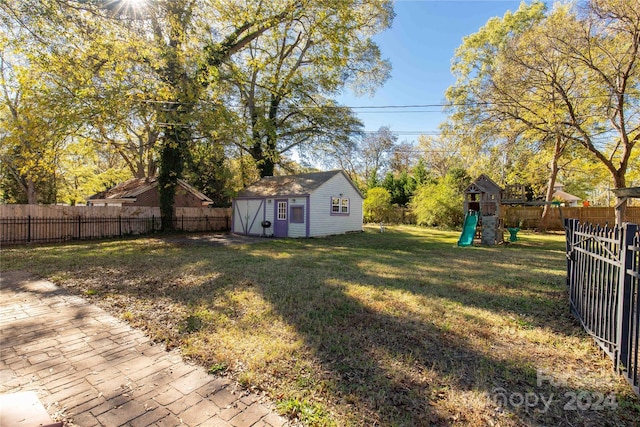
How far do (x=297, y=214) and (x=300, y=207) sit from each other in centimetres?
41

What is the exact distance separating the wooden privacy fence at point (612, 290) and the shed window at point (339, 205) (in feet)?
41.7

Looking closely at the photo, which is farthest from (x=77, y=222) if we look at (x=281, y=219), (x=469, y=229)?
(x=469, y=229)

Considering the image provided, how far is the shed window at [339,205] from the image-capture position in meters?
16.5

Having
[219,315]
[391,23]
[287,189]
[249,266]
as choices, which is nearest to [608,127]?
[391,23]

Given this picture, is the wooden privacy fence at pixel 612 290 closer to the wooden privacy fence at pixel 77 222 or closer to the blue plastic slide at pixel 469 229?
the blue plastic slide at pixel 469 229

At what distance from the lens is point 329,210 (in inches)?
635

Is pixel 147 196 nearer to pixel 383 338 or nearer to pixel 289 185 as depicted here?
pixel 289 185

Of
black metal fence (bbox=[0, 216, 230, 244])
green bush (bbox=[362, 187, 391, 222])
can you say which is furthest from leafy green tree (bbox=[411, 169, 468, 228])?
black metal fence (bbox=[0, 216, 230, 244])

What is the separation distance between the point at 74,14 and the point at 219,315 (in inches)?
381

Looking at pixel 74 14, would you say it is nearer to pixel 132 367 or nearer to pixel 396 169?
pixel 132 367

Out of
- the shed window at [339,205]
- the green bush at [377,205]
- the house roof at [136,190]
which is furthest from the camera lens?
the green bush at [377,205]

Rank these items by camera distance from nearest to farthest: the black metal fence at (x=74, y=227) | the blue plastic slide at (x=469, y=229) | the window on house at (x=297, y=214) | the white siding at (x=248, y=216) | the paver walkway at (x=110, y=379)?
the paver walkway at (x=110, y=379) → the black metal fence at (x=74, y=227) → the blue plastic slide at (x=469, y=229) → the window on house at (x=297, y=214) → the white siding at (x=248, y=216)

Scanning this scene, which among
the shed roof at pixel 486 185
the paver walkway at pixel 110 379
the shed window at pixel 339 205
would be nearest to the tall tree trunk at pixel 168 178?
the shed window at pixel 339 205

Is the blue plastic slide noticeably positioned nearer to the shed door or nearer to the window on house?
the window on house
